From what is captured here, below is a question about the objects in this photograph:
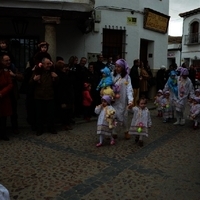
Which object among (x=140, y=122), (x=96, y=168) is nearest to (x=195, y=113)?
(x=140, y=122)

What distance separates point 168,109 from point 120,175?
449cm

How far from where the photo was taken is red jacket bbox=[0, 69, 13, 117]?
5816 mm

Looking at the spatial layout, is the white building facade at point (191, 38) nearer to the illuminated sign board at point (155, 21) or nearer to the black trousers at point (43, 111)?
the illuminated sign board at point (155, 21)

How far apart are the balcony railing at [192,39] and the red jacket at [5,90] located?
27.8 meters

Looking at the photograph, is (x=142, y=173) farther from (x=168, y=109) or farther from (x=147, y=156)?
(x=168, y=109)

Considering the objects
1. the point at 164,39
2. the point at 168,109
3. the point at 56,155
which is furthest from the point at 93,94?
the point at 164,39

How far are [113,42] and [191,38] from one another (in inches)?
903

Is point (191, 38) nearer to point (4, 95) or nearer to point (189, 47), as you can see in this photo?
point (189, 47)

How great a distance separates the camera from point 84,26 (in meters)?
9.55

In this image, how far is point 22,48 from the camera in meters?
10.1

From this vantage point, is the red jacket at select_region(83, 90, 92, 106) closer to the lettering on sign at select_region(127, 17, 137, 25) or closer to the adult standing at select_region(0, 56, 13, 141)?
the adult standing at select_region(0, 56, 13, 141)

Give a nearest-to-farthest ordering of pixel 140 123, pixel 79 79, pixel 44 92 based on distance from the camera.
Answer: pixel 140 123
pixel 44 92
pixel 79 79

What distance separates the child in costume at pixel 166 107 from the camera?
8273mm

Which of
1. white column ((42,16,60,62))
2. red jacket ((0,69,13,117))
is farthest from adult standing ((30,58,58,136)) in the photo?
white column ((42,16,60,62))
